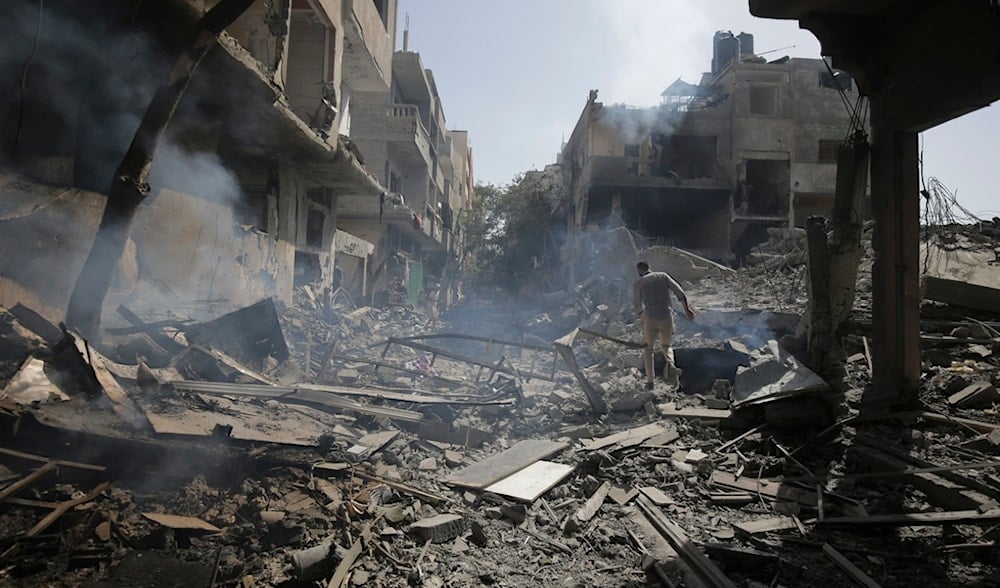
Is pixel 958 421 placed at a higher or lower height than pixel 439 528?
higher

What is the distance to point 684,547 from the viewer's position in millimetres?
3385

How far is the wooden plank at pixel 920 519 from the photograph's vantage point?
3.26m

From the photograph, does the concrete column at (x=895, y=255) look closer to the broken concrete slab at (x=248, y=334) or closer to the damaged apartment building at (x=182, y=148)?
the damaged apartment building at (x=182, y=148)

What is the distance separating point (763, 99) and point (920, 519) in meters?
28.2

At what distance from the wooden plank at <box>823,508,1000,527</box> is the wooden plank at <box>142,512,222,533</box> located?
3.93 meters

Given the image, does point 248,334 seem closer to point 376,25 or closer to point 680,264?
point 376,25

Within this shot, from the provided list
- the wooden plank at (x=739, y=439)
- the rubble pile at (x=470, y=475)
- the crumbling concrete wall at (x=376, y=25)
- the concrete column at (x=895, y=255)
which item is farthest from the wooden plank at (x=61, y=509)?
the crumbling concrete wall at (x=376, y=25)

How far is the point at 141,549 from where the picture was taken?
281 cm

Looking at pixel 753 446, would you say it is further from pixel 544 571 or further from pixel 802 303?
pixel 802 303

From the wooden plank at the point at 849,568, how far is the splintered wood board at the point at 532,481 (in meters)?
1.95

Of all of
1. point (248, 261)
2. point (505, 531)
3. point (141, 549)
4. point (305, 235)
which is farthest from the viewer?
point (305, 235)

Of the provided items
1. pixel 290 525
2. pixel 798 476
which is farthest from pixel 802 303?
pixel 290 525

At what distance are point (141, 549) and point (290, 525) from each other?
2.41 feet

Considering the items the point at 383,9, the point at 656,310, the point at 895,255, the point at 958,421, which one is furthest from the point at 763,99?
the point at 958,421
